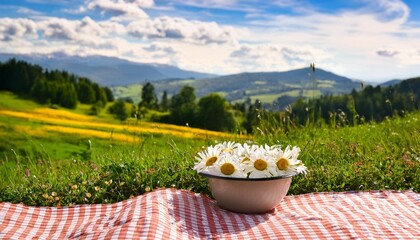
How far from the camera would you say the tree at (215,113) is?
37.3 m

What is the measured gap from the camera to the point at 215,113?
125ft

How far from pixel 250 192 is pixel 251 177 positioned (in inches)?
4.8

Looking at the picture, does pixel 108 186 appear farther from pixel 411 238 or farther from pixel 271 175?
pixel 411 238

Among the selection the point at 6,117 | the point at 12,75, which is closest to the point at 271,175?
the point at 6,117

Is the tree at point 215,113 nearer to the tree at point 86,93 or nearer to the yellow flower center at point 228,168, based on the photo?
the tree at point 86,93

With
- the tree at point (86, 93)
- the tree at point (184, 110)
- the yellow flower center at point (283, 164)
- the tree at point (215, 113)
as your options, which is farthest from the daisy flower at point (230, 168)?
the tree at point (86, 93)

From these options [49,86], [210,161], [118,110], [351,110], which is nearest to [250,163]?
[210,161]

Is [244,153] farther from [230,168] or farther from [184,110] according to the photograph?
[184,110]

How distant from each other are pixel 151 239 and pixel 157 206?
0.67m

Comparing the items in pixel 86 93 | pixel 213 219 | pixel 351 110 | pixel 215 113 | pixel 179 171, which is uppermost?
pixel 351 110

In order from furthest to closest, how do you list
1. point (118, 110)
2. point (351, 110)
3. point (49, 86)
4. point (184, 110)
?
point (118, 110), point (49, 86), point (184, 110), point (351, 110)

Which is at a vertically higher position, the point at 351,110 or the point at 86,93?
the point at 351,110

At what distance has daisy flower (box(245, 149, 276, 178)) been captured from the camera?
4.48m

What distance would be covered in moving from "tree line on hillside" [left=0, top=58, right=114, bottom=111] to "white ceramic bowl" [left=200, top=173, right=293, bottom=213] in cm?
4291
